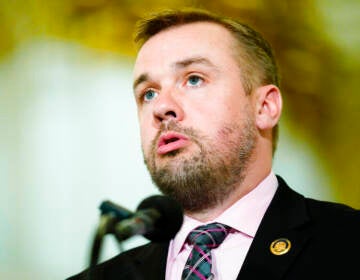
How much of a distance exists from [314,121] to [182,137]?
0.93 m

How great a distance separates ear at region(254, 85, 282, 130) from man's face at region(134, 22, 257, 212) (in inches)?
Answer: 1.9

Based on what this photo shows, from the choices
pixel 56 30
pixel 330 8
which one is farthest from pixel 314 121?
pixel 56 30

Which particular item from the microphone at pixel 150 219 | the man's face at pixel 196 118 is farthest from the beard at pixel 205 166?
the microphone at pixel 150 219

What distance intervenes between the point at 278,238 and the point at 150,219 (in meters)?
0.59

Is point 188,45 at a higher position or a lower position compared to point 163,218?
higher

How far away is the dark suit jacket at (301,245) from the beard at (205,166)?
0.16 m

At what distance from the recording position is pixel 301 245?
1280mm

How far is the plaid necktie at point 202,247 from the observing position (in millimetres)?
1303

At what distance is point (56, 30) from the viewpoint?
2.18m

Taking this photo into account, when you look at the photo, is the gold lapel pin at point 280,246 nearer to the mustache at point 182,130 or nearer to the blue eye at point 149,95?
the mustache at point 182,130

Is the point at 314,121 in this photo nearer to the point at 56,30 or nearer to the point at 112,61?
the point at 112,61

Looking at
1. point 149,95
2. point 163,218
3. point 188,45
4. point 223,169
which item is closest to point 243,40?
point 188,45

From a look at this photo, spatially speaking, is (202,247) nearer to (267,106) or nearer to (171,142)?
(171,142)

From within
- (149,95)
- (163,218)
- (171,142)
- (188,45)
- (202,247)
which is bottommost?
(202,247)
